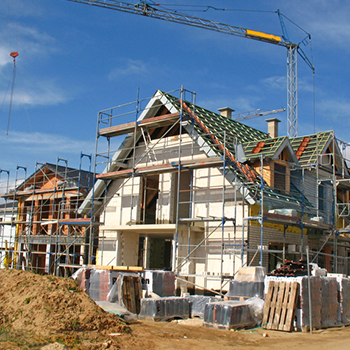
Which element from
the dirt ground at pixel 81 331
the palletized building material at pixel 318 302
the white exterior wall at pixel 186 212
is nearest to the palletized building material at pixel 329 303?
the palletized building material at pixel 318 302

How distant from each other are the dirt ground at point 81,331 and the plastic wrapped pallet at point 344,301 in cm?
141

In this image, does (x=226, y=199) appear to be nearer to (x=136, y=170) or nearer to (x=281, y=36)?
(x=136, y=170)

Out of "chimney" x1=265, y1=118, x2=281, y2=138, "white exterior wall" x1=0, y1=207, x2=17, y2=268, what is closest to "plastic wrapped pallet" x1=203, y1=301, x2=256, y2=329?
"chimney" x1=265, y1=118, x2=281, y2=138

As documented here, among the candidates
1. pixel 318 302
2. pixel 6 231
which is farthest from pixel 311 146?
pixel 6 231

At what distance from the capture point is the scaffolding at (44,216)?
83.8ft

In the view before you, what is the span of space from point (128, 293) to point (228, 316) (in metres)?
4.06

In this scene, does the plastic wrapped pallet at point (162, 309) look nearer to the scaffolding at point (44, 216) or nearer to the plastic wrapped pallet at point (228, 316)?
the plastic wrapped pallet at point (228, 316)

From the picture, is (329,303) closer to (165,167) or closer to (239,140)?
(165,167)

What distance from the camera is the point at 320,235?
1994 centimetres

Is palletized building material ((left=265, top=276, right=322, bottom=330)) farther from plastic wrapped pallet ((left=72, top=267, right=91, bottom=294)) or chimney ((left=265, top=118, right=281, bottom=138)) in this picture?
chimney ((left=265, top=118, right=281, bottom=138))

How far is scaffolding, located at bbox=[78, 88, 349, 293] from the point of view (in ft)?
55.3

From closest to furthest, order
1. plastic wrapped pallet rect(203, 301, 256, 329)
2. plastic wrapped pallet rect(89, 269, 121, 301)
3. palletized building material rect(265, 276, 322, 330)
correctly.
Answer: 1. plastic wrapped pallet rect(203, 301, 256, 329)
2. palletized building material rect(265, 276, 322, 330)
3. plastic wrapped pallet rect(89, 269, 121, 301)

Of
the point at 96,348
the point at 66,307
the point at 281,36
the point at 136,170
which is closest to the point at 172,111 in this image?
the point at 136,170

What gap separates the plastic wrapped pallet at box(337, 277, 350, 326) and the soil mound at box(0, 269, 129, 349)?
678 cm
